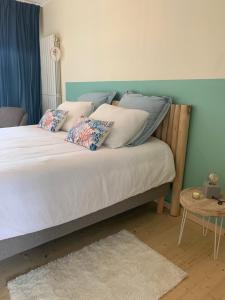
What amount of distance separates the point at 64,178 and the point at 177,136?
3.63ft

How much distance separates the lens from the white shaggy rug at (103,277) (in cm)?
135

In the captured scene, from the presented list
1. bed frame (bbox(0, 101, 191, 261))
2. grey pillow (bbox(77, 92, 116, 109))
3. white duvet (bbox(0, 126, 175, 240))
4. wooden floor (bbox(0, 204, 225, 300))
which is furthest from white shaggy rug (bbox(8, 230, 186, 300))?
grey pillow (bbox(77, 92, 116, 109))

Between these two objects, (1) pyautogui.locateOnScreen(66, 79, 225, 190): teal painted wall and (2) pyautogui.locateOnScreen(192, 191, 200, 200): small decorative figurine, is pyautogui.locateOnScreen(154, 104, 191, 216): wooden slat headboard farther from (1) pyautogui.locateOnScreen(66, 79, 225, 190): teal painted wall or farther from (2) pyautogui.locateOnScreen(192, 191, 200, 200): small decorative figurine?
(2) pyautogui.locateOnScreen(192, 191, 200, 200): small decorative figurine

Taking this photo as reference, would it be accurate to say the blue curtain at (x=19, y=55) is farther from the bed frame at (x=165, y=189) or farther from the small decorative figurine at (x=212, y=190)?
the small decorative figurine at (x=212, y=190)

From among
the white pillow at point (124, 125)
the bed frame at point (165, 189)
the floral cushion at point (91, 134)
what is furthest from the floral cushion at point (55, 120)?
the bed frame at point (165, 189)

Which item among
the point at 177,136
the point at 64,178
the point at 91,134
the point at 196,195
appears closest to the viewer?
the point at 64,178

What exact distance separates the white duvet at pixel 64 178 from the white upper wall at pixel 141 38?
0.74m

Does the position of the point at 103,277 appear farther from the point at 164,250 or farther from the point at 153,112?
the point at 153,112

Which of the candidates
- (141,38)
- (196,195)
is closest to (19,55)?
(141,38)

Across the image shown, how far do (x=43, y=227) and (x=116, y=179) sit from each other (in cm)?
59

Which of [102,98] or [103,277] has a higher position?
[102,98]

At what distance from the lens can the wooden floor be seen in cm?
142

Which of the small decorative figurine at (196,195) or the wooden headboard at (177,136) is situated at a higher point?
the wooden headboard at (177,136)

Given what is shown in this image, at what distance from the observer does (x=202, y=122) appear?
1.97m
